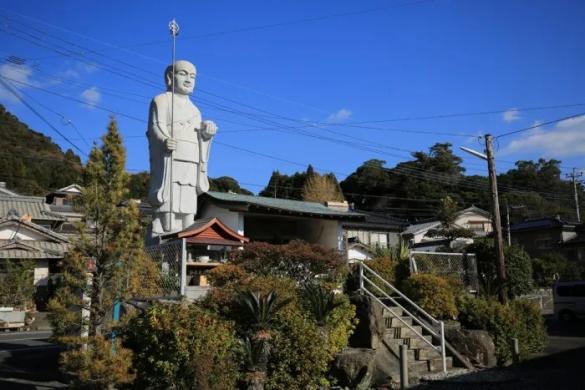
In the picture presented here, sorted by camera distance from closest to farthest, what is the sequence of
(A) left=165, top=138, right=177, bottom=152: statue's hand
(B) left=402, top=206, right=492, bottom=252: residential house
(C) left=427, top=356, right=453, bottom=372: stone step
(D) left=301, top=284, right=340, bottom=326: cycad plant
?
(D) left=301, top=284, right=340, bottom=326: cycad plant → (C) left=427, top=356, right=453, bottom=372: stone step → (A) left=165, top=138, right=177, bottom=152: statue's hand → (B) left=402, top=206, right=492, bottom=252: residential house

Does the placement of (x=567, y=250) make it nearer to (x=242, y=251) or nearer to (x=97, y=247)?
(x=242, y=251)

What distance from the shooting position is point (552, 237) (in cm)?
4009

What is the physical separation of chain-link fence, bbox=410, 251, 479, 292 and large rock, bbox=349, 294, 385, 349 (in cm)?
443

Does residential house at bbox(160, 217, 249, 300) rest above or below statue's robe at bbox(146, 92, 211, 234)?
below

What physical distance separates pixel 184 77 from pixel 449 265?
10788 mm

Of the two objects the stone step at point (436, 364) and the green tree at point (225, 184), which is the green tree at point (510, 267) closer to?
the stone step at point (436, 364)

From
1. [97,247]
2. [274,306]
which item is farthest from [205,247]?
[97,247]

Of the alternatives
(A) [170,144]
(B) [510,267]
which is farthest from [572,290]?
(A) [170,144]

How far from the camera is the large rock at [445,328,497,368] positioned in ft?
40.0

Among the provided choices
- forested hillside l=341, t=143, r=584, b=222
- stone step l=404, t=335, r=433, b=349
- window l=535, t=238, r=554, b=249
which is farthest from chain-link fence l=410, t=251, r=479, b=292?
forested hillside l=341, t=143, r=584, b=222

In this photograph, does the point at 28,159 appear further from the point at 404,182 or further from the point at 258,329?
the point at 258,329

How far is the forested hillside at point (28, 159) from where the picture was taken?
44.1m

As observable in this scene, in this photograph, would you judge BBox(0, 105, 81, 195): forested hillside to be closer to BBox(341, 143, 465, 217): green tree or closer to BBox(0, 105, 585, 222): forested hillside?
BBox(0, 105, 585, 222): forested hillside

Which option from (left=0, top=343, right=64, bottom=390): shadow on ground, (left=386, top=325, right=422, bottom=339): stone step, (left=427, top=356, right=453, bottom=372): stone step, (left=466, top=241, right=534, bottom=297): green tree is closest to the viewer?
(left=0, top=343, right=64, bottom=390): shadow on ground
